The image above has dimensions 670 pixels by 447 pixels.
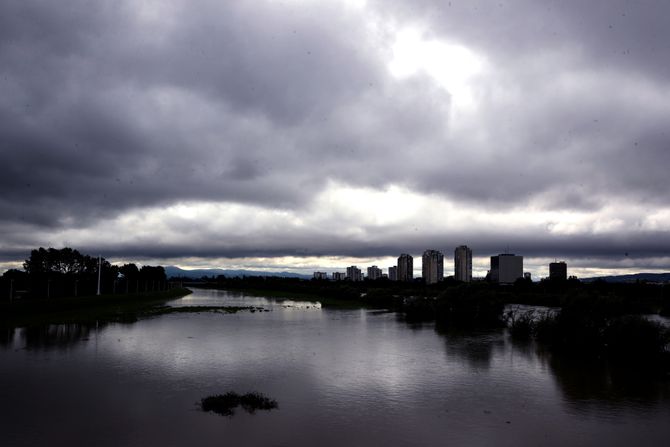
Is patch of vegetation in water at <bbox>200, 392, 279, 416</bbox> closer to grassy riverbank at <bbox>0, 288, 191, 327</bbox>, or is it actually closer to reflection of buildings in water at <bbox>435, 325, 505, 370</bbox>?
reflection of buildings in water at <bbox>435, 325, 505, 370</bbox>

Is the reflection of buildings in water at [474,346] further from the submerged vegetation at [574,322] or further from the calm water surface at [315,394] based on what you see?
the submerged vegetation at [574,322]

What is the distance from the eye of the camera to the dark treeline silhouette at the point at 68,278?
5066cm

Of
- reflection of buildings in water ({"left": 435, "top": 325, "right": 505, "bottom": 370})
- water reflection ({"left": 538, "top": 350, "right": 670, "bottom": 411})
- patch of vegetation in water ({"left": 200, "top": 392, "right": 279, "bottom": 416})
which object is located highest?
patch of vegetation in water ({"left": 200, "top": 392, "right": 279, "bottom": 416})

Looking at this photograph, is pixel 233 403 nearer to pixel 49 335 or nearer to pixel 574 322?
pixel 49 335

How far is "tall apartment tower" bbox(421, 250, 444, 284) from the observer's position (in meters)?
183

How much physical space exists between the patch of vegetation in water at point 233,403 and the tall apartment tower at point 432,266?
16909 centimetres

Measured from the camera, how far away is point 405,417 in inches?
575

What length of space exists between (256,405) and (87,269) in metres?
136

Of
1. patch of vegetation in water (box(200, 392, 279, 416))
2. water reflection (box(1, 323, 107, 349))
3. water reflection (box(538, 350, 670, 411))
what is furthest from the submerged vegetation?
water reflection (box(1, 323, 107, 349))

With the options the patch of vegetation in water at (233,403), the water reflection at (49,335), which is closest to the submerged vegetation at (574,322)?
the patch of vegetation in water at (233,403)

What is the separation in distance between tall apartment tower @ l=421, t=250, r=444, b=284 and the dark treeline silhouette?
94.2 meters

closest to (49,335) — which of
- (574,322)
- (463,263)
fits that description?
(574,322)

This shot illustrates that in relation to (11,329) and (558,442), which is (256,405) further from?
(11,329)

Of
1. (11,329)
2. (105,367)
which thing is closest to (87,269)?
(11,329)
